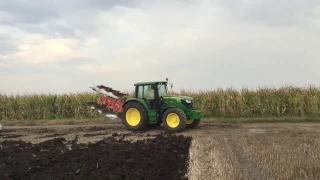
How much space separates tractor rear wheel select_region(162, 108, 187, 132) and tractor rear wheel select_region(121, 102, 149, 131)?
86cm

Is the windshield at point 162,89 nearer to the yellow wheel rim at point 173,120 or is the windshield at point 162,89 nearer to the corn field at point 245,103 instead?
the yellow wheel rim at point 173,120

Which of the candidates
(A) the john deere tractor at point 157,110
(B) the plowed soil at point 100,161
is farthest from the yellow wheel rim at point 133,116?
(B) the plowed soil at point 100,161

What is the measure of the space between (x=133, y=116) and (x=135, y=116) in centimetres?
9

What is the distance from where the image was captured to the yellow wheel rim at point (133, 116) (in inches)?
620

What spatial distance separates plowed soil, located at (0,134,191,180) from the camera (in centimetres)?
742

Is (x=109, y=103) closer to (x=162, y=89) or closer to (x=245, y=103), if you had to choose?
(x=162, y=89)

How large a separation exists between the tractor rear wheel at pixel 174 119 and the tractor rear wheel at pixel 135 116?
858mm

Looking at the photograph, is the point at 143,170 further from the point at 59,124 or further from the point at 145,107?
the point at 59,124

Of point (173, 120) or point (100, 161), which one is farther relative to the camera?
point (173, 120)

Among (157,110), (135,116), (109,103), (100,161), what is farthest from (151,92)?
(100,161)

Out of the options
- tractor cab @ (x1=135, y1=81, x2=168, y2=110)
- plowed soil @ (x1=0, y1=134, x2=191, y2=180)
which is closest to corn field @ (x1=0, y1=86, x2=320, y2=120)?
tractor cab @ (x1=135, y1=81, x2=168, y2=110)

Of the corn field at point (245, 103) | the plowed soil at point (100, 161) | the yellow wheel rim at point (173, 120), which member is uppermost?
the corn field at point (245, 103)

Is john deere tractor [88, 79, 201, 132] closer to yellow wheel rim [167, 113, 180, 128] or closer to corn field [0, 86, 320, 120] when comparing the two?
yellow wheel rim [167, 113, 180, 128]

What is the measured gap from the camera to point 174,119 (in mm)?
14930
